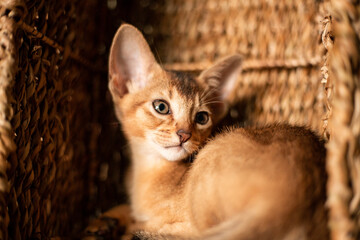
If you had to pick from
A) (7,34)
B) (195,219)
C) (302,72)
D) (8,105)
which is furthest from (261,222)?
(302,72)

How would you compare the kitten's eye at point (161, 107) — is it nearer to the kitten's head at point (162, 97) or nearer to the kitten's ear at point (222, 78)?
the kitten's head at point (162, 97)

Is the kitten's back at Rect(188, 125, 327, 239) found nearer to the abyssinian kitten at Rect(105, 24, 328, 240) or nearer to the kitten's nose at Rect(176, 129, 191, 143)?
the abyssinian kitten at Rect(105, 24, 328, 240)

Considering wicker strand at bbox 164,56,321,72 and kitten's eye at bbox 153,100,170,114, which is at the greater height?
wicker strand at bbox 164,56,321,72

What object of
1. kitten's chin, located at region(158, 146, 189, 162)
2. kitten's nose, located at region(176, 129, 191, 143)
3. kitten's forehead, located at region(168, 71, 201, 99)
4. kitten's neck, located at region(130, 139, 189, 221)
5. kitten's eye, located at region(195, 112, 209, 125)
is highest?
kitten's forehead, located at region(168, 71, 201, 99)

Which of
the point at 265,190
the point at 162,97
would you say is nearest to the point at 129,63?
the point at 162,97

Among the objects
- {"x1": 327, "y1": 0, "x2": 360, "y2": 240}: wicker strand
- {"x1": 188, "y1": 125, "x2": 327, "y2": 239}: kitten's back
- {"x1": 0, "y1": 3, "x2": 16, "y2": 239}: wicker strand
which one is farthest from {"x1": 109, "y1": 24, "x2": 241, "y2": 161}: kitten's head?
{"x1": 327, "y1": 0, "x2": 360, "y2": 240}: wicker strand

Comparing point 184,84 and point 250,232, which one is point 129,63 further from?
point 250,232

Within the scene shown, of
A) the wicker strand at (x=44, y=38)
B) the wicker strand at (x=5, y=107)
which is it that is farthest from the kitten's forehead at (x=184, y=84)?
the wicker strand at (x=5, y=107)
